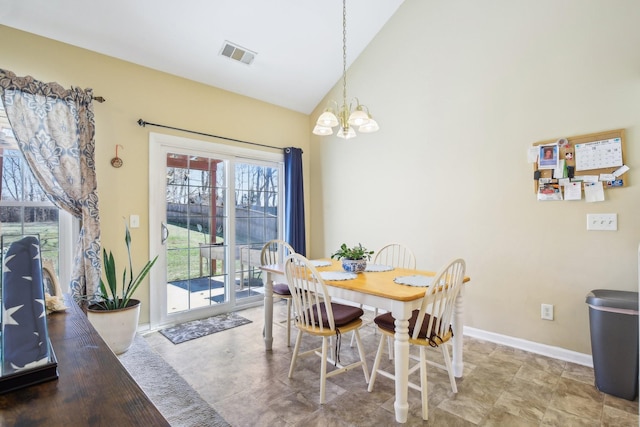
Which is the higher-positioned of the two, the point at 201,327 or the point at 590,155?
the point at 590,155

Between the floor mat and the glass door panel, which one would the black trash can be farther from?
the glass door panel

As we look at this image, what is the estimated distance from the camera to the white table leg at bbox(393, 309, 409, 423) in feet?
5.64

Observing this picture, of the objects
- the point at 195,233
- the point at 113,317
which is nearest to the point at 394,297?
the point at 113,317

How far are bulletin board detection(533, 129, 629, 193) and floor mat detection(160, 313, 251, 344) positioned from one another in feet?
10.4

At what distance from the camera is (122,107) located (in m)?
2.96

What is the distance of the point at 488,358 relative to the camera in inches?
99.4

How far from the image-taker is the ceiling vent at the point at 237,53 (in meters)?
3.19

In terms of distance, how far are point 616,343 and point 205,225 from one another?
3598mm

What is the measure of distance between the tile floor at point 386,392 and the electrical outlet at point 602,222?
1.06 m

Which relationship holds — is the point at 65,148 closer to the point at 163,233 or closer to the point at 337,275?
the point at 163,233

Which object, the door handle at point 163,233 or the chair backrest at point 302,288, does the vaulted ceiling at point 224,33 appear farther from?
the chair backrest at point 302,288

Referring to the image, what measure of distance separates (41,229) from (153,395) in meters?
1.77

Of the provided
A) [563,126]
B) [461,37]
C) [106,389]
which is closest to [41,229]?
[106,389]

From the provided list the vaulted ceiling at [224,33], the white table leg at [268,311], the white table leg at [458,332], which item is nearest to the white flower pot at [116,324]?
the white table leg at [268,311]
